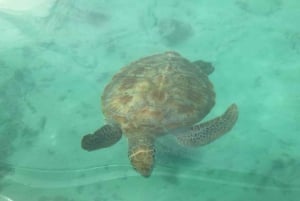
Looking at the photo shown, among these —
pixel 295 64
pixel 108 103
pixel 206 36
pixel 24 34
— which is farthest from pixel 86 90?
pixel 295 64

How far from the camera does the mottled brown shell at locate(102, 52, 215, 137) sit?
9.89 feet

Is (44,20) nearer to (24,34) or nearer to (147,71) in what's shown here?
(24,34)

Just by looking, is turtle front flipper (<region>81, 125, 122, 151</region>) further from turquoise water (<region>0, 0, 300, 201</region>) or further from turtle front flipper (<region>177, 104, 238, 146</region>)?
turtle front flipper (<region>177, 104, 238, 146</region>)

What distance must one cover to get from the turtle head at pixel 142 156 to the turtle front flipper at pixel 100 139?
22 cm

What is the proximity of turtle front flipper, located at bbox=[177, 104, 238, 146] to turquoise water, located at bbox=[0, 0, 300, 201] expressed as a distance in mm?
140

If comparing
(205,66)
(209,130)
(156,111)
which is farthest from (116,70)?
(209,130)

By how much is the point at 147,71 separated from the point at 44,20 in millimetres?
1599

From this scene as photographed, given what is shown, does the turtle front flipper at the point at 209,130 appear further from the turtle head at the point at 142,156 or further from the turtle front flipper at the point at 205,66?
the turtle front flipper at the point at 205,66

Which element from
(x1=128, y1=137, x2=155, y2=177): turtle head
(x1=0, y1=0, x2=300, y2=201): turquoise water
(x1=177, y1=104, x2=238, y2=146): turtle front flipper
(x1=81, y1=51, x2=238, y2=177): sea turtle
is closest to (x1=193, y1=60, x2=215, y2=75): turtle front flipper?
(x1=0, y1=0, x2=300, y2=201): turquoise water

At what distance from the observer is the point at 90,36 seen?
416 centimetres

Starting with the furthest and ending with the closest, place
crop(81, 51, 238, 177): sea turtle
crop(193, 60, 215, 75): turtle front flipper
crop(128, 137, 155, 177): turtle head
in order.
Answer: crop(193, 60, 215, 75): turtle front flipper < crop(81, 51, 238, 177): sea turtle < crop(128, 137, 155, 177): turtle head

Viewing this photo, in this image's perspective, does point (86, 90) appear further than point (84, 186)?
Yes

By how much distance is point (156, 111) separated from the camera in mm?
2990

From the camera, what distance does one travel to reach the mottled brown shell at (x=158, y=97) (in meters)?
3.01
